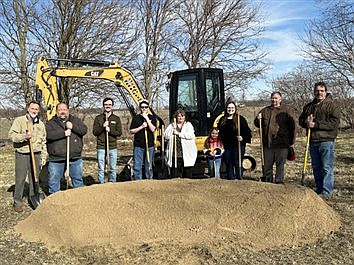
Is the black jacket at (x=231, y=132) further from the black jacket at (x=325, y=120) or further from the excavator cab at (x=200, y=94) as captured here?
the excavator cab at (x=200, y=94)

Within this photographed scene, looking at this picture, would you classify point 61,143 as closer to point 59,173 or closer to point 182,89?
point 59,173

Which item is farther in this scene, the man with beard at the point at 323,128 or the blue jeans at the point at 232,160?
the blue jeans at the point at 232,160

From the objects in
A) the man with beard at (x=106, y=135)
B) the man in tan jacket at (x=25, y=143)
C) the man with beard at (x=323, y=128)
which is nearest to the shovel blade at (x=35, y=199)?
the man in tan jacket at (x=25, y=143)

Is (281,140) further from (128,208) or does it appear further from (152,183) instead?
(128,208)

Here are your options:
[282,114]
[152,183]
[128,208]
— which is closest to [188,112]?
[282,114]

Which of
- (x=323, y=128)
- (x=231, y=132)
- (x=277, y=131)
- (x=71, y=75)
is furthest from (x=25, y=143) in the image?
(x=323, y=128)

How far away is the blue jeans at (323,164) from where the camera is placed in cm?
754

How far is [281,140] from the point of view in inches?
304

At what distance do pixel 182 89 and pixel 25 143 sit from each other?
4.37m

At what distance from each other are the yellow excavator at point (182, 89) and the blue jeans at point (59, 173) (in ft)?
9.59

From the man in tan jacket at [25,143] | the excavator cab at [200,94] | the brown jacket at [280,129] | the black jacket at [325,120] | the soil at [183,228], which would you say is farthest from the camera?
the excavator cab at [200,94]

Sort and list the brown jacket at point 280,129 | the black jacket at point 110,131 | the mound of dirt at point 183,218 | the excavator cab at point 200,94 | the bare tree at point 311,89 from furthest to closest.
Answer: the bare tree at point 311,89 < the excavator cab at point 200,94 < the black jacket at point 110,131 < the brown jacket at point 280,129 < the mound of dirt at point 183,218

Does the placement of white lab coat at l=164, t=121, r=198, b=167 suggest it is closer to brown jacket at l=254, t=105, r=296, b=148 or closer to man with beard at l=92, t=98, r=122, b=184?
man with beard at l=92, t=98, r=122, b=184

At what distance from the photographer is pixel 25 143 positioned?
7.41 m
